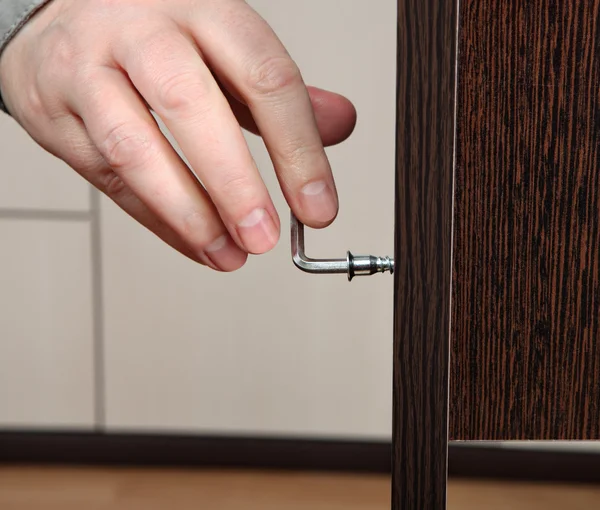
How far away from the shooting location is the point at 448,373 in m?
0.23

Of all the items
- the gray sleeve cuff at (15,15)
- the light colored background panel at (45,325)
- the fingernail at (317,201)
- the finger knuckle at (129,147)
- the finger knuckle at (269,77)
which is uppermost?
the gray sleeve cuff at (15,15)

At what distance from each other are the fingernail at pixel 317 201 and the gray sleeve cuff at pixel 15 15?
16 cm

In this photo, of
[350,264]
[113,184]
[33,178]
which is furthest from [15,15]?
[33,178]

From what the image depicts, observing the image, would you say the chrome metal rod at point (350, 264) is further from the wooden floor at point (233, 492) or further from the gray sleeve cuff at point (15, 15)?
the wooden floor at point (233, 492)

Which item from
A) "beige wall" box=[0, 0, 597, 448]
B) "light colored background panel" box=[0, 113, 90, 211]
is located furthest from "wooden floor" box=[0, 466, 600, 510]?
"light colored background panel" box=[0, 113, 90, 211]

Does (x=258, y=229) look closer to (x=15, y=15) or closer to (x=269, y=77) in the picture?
(x=269, y=77)

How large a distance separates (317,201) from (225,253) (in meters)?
0.04

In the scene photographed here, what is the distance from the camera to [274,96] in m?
0.29

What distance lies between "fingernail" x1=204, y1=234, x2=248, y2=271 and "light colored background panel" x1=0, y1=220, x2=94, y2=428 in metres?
0.86

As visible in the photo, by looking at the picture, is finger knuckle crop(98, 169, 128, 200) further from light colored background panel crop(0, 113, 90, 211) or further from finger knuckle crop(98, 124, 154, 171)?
light colored background panel crop(0, 113, 90, 211)

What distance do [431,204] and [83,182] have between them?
0.96 meters

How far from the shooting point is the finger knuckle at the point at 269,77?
0.94 feet

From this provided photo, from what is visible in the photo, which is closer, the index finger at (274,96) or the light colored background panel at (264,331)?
the index finger at (274,96)

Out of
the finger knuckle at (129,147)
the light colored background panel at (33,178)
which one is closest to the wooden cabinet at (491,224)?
the finger knuckle at (129,147)
